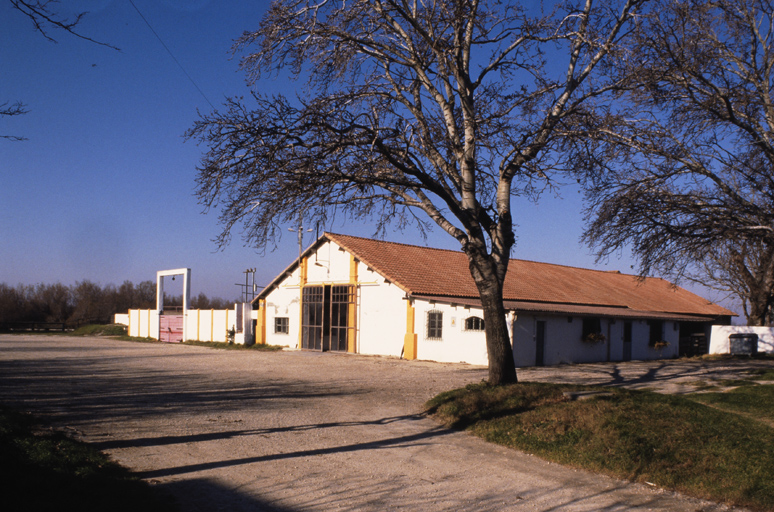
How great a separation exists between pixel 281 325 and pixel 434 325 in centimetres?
1169

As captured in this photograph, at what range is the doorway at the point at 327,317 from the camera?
29844 mm

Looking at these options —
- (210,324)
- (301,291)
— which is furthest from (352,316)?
(210,324)

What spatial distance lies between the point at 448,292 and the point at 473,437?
18.0m

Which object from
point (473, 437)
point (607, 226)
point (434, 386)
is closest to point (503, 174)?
point (607, 226)

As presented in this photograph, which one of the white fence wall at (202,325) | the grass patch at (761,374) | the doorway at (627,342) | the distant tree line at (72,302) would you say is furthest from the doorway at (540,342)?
the distant tree line at (72,302)

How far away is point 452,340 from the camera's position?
80.4 feet

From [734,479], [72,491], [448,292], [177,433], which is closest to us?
[72,491]

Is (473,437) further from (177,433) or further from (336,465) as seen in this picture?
(177,433)

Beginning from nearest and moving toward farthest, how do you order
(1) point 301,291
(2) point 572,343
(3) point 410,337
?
(2) point 572,343
(3) point 410,337
(1) point 301,291

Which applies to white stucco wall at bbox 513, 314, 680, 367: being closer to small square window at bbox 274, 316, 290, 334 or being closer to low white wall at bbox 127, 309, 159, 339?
small square window at bbox 274, 316, 290, 334

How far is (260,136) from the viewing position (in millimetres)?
9969

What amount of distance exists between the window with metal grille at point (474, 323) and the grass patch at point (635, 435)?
12.1 metres

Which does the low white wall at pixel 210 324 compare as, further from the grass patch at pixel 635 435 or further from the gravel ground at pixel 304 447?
the grass patch at pixel 635 435

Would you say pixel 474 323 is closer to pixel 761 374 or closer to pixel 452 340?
pixel 452 340
